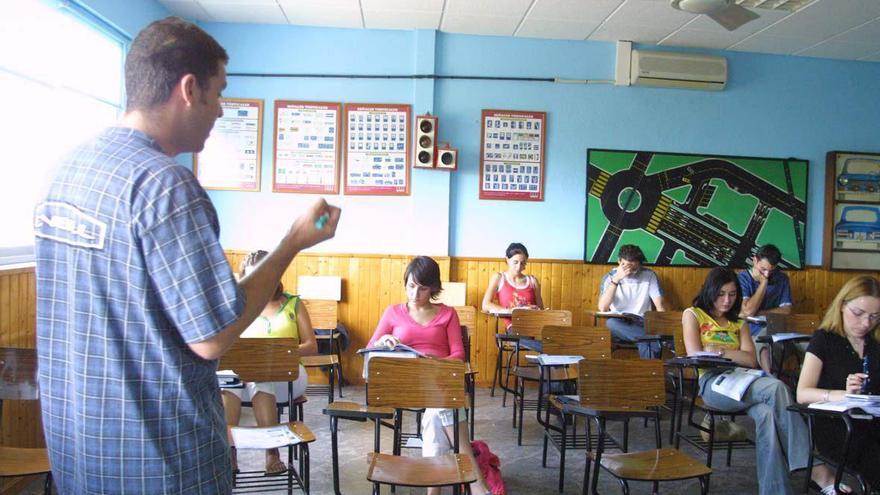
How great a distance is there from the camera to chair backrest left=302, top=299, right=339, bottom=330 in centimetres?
529

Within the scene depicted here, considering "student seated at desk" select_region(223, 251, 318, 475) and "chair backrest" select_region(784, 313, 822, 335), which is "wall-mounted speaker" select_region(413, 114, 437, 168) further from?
"chair backrest" select_region(784, 313, 822, 335)

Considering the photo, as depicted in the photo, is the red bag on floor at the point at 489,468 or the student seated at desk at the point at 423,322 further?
the student seated at desk at the point at 423,322

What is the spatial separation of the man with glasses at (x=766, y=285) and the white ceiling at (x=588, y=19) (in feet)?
6.48

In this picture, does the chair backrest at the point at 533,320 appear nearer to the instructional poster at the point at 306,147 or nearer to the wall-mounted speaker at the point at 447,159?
the wall-mounted speaker at the point at 447,159

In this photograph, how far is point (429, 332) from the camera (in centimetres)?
352

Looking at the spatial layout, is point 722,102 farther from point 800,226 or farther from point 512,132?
point 512,132

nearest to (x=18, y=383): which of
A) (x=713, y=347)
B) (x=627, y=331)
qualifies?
(x=713, y=347)

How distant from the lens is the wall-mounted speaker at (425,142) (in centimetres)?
561

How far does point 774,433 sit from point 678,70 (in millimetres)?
3851

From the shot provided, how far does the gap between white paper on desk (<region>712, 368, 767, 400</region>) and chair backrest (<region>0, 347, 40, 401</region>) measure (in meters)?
3.41

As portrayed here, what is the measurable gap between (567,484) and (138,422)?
2.96 metres

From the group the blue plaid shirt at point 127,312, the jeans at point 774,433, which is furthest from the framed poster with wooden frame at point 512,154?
the blue plaid shirt at point 127,312

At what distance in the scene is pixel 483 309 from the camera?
5.54 metres

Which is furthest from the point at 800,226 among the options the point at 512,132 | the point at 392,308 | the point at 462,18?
the point at 392,308
